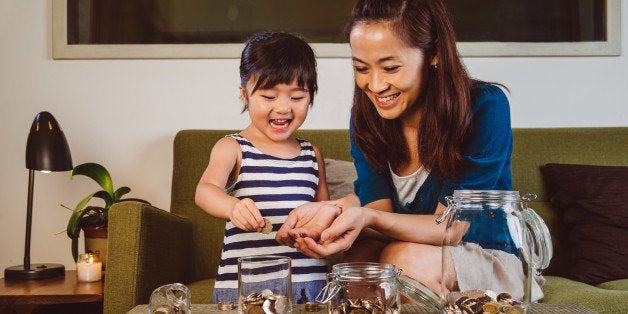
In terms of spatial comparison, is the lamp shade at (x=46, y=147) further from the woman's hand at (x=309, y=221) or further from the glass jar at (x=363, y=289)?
the glass jar at (x=363, y=289)

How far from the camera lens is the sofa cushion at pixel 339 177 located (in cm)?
192

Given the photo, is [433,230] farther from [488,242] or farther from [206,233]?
[206,233]

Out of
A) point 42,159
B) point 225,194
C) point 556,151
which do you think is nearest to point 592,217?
point 556,151

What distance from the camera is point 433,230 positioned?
4.32 feet

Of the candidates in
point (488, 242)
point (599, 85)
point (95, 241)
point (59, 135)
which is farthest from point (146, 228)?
point (599, 85)

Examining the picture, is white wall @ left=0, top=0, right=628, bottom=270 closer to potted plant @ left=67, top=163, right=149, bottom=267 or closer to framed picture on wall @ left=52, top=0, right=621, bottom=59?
framed picture on wall @ left=52, top=0, right=621, bottom=59

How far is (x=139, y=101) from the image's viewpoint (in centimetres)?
238

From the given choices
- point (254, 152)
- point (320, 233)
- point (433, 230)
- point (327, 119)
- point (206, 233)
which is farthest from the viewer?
point (327, 119)

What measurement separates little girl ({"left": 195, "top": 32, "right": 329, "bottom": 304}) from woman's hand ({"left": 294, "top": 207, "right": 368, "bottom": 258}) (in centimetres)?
20

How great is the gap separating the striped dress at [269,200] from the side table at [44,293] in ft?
1.60

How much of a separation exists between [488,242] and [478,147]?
532mm

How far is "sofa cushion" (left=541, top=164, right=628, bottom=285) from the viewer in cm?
176

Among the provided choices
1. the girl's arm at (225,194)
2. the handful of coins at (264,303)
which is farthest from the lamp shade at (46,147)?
the handful of coins at (264,303)

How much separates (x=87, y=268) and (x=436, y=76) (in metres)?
1.18
